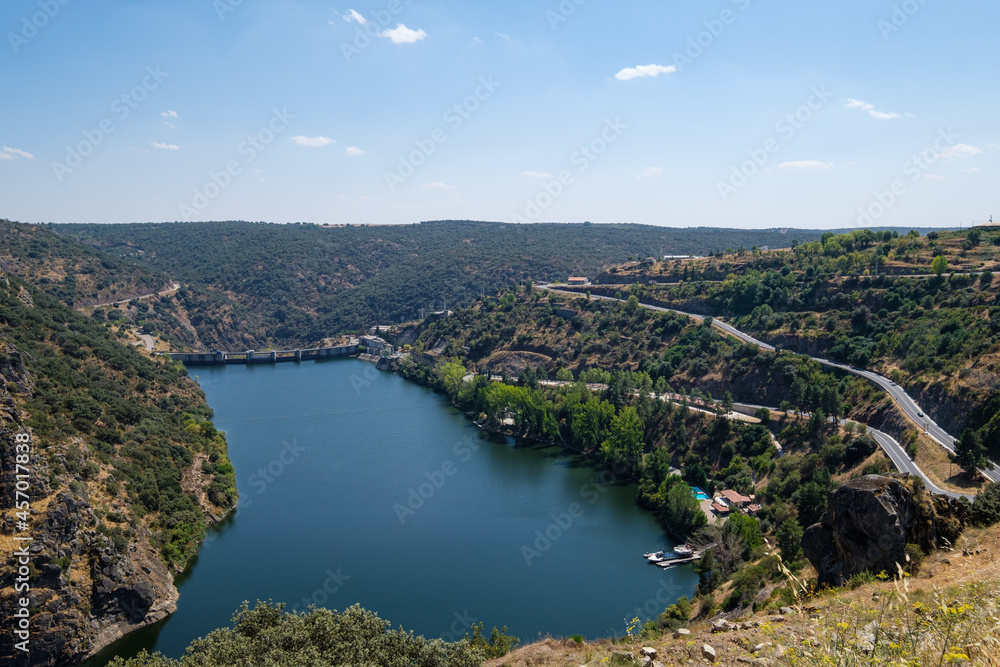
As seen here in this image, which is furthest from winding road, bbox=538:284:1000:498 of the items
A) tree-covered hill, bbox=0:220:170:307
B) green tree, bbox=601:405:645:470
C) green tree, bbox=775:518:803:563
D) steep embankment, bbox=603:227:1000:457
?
tree-covered hill, bbox=0:220:170:307

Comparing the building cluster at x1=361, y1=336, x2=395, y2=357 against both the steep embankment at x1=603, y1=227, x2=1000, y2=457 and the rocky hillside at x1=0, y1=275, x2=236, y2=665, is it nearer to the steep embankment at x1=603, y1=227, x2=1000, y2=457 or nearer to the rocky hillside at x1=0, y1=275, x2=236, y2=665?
the steep embankment at x1=603, y1=227, x2=1000, y2=457

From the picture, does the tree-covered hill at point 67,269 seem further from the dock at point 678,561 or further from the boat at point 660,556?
the dock at point 678,561

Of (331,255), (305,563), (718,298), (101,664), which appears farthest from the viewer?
(331,255)

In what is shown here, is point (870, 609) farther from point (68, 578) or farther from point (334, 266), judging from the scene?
point (334, 266)

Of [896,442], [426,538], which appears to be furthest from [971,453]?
[426,538]

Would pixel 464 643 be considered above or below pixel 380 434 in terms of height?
above

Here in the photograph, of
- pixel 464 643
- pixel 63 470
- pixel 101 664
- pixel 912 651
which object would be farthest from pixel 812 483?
pixel 63 470

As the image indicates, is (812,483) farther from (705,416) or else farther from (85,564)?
→ (85,564)

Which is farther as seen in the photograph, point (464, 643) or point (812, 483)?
point (812, 483)
